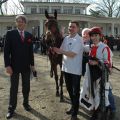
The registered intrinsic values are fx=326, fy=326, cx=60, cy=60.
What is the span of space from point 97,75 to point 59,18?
3308 cm

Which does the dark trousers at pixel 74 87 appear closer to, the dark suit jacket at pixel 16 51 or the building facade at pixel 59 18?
the dark suit jacket at pixel 16 51

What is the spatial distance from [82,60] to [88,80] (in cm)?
60

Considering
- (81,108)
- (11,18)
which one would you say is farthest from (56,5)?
(81,108)

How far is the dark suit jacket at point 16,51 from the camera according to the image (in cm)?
673

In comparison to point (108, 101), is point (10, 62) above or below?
above

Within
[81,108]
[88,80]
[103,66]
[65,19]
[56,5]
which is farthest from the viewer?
[56,5]

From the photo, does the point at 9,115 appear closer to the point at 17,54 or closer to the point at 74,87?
the point at 17,54

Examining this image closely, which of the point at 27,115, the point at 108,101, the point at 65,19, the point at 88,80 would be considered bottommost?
the point at 27,115

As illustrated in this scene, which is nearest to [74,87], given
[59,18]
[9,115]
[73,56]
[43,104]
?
[73,56]

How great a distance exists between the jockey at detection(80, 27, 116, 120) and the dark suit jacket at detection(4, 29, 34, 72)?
1.50m

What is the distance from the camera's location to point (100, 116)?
6.30m

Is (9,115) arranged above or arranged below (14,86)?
below

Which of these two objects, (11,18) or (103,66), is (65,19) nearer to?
(11,18)

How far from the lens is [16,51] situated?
22.3 feet
